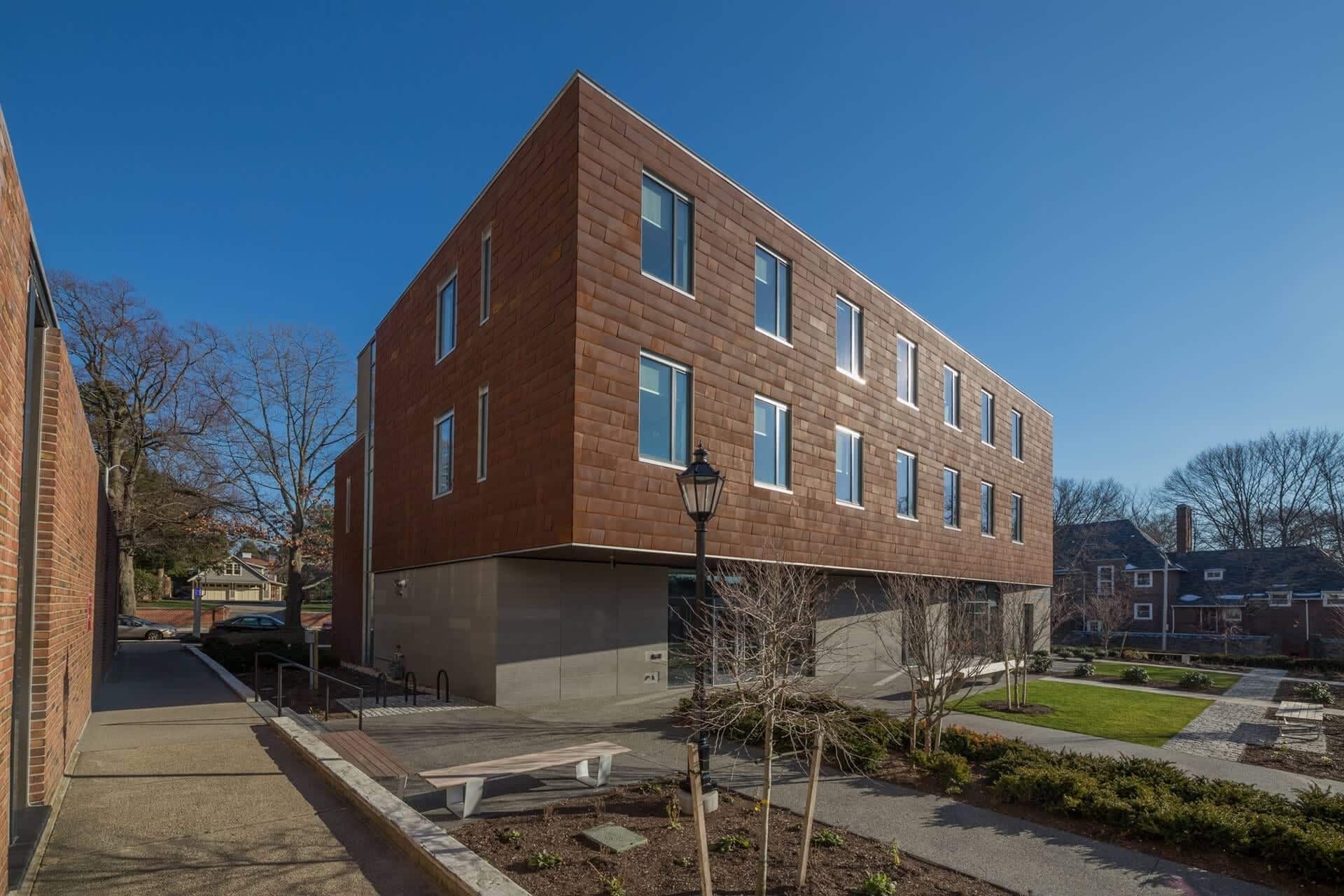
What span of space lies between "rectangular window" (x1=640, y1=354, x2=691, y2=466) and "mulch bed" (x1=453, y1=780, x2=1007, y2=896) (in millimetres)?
6759

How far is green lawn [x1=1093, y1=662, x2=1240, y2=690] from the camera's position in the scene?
22.8 metres

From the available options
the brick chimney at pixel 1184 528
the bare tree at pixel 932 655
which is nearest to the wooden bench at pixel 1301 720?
the bare tree at pixel 932 655

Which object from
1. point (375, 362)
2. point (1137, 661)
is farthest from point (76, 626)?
point (1137, 661)

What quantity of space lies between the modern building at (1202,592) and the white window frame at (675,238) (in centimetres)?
3285

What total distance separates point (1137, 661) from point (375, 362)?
3038cm

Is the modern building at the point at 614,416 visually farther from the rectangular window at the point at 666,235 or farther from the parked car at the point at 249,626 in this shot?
the parked car at the point at 249,626

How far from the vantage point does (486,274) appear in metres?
16.0

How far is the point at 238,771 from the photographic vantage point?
8.96m

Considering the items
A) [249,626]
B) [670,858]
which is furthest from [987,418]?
[249,626]

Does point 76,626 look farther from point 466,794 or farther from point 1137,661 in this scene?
point 1137,661

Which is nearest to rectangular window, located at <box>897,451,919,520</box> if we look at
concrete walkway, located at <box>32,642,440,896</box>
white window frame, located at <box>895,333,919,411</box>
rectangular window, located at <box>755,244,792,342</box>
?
white window frame, located at <box>895,333,919,411</box>

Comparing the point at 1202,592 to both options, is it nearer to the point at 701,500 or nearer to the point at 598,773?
the point at 701,500

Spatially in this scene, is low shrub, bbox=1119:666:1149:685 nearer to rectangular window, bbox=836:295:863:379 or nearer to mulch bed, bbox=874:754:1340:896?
rectangular window, bbox=836:295:863:379

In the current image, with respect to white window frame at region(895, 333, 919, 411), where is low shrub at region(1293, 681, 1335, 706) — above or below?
below
